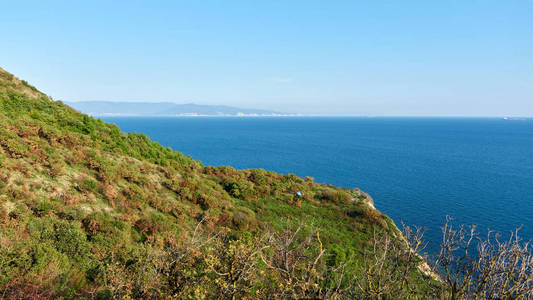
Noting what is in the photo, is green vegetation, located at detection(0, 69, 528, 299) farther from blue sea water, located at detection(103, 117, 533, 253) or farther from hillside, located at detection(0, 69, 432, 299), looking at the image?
blue sea water, located at detection(103, 117, 533, 253)

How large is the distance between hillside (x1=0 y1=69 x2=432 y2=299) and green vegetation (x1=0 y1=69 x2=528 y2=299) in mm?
78

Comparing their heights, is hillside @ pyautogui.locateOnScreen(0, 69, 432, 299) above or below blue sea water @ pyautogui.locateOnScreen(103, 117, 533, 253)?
above

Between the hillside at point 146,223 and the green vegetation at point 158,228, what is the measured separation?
0.08 m

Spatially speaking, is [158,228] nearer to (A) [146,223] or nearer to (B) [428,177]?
(A) [146,223]

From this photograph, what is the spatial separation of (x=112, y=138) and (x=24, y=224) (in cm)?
2047

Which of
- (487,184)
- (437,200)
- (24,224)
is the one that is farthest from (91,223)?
(487,184)

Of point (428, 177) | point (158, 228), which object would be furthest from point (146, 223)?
point (428, 177)

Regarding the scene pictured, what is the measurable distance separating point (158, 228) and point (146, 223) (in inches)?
33.0

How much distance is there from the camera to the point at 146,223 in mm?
17047

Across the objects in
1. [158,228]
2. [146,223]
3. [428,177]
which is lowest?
[428,177]

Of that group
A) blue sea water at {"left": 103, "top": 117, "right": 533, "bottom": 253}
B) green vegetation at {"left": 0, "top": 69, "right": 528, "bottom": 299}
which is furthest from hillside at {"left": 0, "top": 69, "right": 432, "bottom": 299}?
blue sea water at {"left": 103, "top": 117, "right": 533, "bottom": 253}

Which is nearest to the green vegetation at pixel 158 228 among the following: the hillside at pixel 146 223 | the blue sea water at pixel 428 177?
the hillside at pixel 146 223

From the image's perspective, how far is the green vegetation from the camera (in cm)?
852

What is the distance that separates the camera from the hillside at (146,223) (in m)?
8.54
